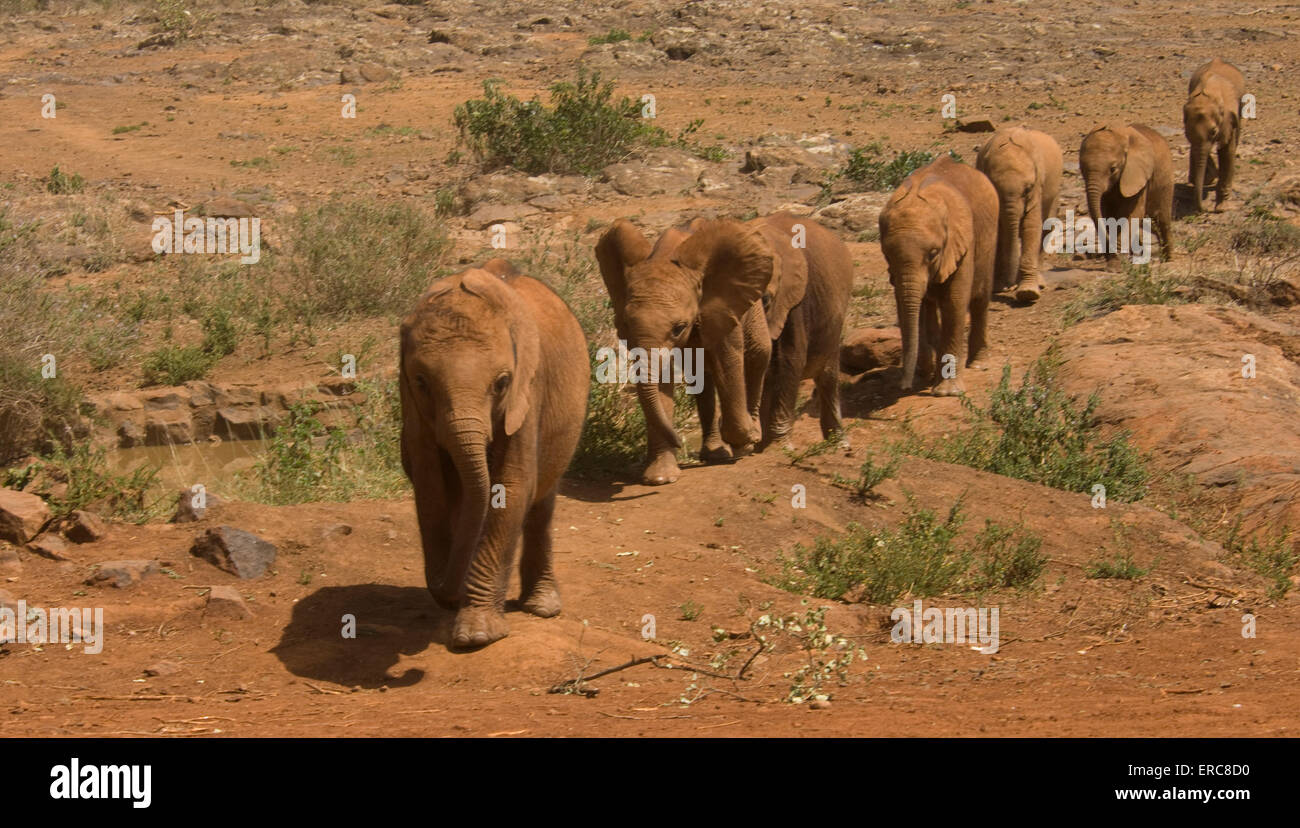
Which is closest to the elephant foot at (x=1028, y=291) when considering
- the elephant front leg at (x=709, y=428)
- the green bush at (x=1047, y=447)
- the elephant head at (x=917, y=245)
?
the elephant head at (x=917, y=245)

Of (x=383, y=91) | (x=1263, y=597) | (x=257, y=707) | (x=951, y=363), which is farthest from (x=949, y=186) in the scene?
(x=383, y=91)

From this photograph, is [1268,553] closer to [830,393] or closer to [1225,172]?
[830,393]

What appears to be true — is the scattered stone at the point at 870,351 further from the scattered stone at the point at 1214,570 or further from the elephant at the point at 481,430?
the elephant at the point at 481,430

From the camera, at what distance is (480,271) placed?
6828mm

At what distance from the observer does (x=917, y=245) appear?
1280 cm

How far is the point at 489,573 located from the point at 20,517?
9.13 feet

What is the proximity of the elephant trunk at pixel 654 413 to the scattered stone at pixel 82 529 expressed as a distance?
3646mm

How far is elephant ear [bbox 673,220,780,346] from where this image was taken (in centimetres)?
1025

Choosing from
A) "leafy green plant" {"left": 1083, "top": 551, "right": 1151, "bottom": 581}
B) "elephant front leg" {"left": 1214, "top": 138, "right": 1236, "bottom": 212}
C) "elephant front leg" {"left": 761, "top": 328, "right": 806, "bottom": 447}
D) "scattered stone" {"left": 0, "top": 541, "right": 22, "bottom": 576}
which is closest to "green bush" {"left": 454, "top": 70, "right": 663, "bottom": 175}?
"elephant front leg" {"left": 1214, "top": 138, "right": 1236, "bottom": 212}

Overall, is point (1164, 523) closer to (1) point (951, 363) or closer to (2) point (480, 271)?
(1) point (951, 363)

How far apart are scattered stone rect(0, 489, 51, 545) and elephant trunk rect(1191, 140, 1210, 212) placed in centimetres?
1798

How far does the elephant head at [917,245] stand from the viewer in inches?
503

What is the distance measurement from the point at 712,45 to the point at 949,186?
21.0 meters

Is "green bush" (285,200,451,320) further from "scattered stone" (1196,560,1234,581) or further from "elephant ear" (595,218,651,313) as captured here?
"scattered stone" (1196,560,1234,581)
